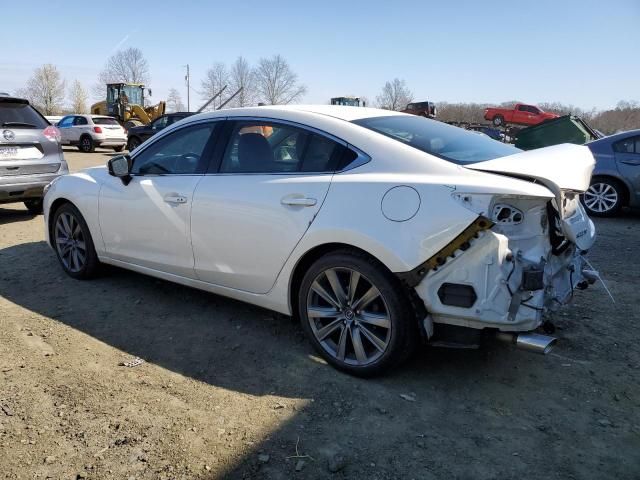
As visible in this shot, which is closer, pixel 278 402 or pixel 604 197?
pixel 278 402

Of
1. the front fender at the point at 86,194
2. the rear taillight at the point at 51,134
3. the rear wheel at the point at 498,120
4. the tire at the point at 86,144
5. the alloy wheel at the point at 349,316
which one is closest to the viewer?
the alloy wheel at the point at 349,316

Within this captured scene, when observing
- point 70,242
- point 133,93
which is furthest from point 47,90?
point 70,242

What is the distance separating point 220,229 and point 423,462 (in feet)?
6.41

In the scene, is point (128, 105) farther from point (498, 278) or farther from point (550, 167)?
point (498, 278)

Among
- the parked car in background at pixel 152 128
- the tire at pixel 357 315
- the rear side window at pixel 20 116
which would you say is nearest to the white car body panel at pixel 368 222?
the tire at pixel 357 315

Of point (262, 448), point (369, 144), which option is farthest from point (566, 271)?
point (262, 448)

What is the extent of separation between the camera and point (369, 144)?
10.0 feet

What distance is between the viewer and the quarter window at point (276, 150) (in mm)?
3209

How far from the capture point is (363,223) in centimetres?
286

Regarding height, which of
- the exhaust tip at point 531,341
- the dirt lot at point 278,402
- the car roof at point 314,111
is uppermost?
the car roof at point 314,111

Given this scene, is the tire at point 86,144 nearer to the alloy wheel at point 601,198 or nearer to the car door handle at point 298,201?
the alloy wheel at point 601,198

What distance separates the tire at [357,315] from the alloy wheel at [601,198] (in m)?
6.88

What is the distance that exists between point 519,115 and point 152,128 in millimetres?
24725

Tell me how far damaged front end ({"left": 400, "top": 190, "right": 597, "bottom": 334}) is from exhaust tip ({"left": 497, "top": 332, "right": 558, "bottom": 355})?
5cm
